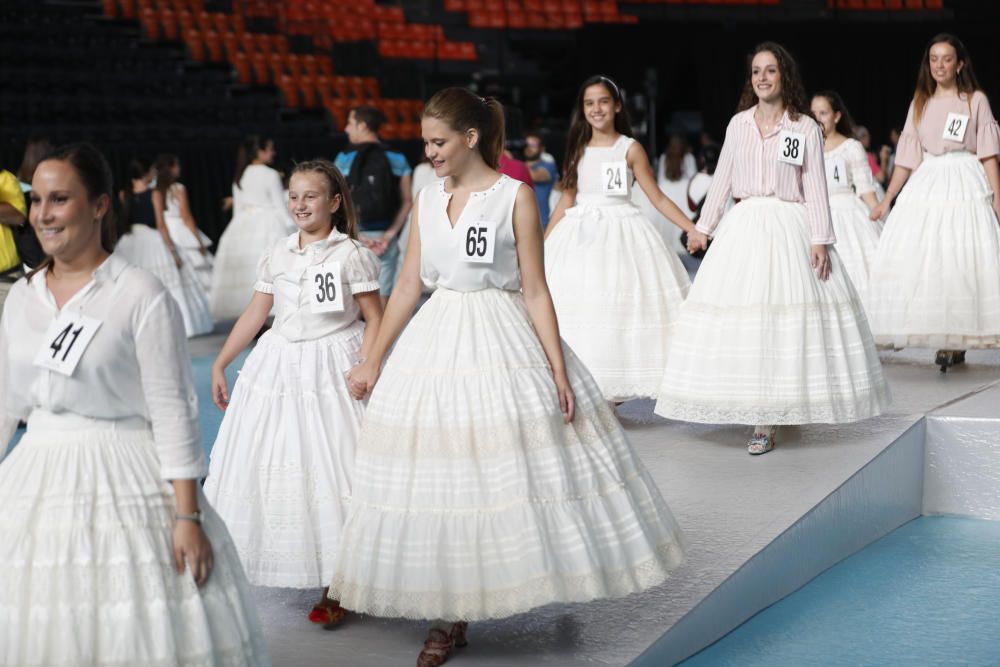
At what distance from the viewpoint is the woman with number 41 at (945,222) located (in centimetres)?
587

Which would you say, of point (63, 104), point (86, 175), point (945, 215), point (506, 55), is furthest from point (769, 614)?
point (506, 55)

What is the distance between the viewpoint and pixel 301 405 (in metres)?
3.29

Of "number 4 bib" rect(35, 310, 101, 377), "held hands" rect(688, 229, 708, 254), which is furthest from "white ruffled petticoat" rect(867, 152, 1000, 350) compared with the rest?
"number 4 bib" rect(35, 310, 101, 377)

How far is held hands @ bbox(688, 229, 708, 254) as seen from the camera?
4.80m

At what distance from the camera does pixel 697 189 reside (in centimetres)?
1091

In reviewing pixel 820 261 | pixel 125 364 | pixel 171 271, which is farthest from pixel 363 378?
pixel 171 271

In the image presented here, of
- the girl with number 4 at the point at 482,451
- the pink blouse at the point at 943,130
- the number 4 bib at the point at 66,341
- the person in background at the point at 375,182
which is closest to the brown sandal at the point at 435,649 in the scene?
the girl with number 4 at the point at 482,451

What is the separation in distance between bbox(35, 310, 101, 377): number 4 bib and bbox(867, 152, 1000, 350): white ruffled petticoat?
4.51 meters

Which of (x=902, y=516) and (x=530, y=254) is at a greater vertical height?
(x=530, y=254)

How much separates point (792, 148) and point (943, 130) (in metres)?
1.65

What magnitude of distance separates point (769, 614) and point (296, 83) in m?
13.4

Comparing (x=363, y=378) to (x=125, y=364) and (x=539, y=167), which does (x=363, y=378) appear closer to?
(x=125, y=364)

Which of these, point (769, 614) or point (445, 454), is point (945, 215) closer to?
point (769, 614)

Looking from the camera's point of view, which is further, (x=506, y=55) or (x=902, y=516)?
(x=506, y=55)
